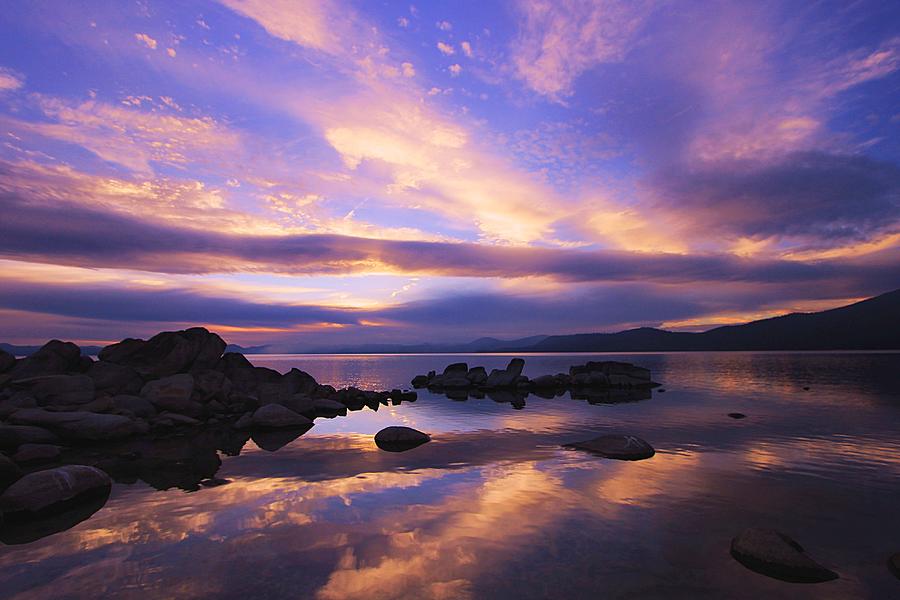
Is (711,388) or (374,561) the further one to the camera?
(711,388)

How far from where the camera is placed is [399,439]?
20.5 m

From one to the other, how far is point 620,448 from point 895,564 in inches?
372

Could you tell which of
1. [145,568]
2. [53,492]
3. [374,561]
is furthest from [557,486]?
[53,492]

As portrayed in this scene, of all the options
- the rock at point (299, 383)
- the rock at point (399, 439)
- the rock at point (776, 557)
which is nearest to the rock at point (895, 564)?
the rock at point (776, 557)

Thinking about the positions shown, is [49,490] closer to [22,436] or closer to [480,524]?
[22,436]

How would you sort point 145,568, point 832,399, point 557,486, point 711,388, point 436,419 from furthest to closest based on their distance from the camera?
point 711,388
point 832,399
point 436,419
point 557,486
point 145,568

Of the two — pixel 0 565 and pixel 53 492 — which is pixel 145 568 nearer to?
pixel 0 565

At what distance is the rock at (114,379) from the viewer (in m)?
28.1

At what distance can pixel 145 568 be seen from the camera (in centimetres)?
788

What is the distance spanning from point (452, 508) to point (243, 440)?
15406 millimetres

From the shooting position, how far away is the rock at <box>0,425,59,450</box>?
17750 mm

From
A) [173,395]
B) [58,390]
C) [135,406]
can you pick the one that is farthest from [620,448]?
[58,390]

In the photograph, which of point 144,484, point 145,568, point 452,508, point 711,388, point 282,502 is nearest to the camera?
point 145,568

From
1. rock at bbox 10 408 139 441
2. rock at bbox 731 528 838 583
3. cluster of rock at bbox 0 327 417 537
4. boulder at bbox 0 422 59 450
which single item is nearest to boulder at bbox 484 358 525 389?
cluster of rock at bbox 0 327 417 537
